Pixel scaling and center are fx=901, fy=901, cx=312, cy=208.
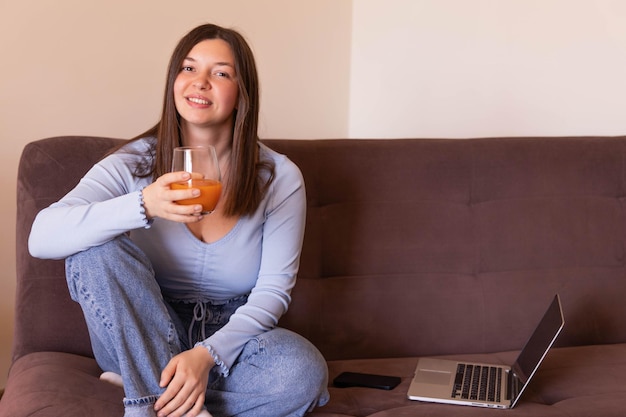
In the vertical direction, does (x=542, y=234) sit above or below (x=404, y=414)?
above

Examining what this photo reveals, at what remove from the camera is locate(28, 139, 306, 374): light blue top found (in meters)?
1.96

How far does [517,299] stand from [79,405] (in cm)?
127

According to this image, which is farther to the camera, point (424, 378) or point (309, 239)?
point (309, 239)

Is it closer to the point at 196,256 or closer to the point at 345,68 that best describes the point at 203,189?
the point at 196,256

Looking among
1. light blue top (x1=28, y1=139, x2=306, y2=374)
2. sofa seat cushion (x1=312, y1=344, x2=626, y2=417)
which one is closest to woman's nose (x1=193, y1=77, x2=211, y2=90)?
light blue top (x1=28, y1=139, x2=306, y2=374)

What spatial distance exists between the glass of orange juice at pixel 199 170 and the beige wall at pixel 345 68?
3.77 feet

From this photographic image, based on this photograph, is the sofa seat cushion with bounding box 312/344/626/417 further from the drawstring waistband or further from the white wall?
the white wall

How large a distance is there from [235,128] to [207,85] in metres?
0.13

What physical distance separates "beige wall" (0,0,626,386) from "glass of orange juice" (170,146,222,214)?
115 centimetres

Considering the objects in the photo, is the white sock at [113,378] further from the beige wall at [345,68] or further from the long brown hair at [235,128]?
the beige wall at [345,68]

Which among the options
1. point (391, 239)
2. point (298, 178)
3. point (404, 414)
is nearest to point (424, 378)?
point (404, 414)

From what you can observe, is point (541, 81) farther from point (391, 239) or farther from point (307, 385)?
point (307, 385)

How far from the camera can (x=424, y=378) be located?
2225 millimetres

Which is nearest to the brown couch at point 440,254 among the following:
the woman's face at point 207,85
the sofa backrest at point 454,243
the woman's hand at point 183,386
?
the sofa backrest at point 454,243
